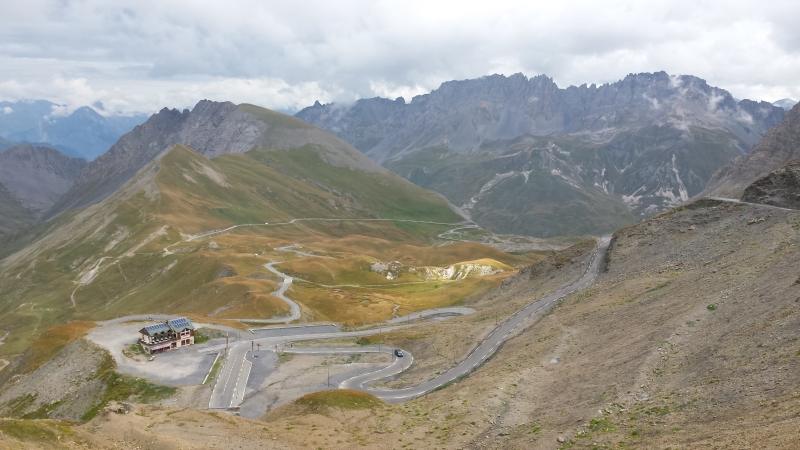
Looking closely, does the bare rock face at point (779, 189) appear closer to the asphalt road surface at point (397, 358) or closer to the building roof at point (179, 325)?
the asphalt road surface at point (397, 358)

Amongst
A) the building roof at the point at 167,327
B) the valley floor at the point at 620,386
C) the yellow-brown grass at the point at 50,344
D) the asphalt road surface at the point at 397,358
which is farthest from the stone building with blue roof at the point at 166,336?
the valley floor at the point at 620,386

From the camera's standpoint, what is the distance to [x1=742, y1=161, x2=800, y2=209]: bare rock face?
299ft

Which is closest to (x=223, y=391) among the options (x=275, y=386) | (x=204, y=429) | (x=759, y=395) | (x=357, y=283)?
(x=275, y=386)

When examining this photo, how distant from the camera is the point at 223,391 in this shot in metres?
75.9

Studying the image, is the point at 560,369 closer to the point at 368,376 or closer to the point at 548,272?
the point at 368,376

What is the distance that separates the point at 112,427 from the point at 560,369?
136 feet

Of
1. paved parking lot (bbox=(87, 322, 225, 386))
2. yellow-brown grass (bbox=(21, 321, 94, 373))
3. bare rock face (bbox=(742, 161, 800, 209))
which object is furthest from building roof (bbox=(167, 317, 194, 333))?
bare rock face (bbox=(742, 161, 800, 209))

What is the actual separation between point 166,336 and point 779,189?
10258 cm

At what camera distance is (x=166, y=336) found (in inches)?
3629

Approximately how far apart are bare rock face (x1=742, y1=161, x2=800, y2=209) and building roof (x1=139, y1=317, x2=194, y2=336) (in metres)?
96.9

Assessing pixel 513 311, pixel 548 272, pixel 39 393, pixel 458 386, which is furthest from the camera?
pixel 548 272

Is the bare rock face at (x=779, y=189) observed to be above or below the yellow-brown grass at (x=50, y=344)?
above

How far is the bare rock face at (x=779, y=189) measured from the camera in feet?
299

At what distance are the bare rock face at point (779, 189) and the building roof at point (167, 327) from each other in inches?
3815
